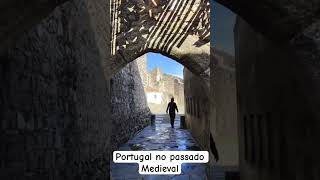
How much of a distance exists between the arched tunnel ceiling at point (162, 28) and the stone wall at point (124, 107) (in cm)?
114

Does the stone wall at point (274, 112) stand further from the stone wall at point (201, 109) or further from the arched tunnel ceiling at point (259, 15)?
the stone wall at point (201, 109)

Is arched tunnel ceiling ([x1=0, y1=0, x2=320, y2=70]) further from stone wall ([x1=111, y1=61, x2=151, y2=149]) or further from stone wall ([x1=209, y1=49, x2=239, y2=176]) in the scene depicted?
stone wall ([x1=111, y1=61, x2=151, y2=149])

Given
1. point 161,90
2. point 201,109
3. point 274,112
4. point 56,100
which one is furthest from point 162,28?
point 161,90

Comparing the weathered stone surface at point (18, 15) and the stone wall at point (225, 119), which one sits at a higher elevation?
the weathered stone surface at point (18, 15)

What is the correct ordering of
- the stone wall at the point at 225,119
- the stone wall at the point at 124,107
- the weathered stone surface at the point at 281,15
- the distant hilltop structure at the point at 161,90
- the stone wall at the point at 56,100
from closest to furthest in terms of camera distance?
1. the weathered stone surface at the point at 281,15
2. the stone wall at the point at 56,100
3. the stone wall at the point at 225,119
4. the stone wall at the point at 124,107
5. the distant hilltop structure at the point at 161,90

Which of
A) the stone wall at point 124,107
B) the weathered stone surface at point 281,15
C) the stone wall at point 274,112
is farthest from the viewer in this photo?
the stone wall at point 124,107

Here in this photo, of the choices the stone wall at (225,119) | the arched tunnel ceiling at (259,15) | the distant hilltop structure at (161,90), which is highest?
the distant hilltop structure at (161,90)

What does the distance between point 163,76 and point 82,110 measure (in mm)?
28609

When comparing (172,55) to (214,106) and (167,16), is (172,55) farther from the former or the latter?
(214,106)

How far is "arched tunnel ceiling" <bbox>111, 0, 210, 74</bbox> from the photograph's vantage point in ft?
27.5

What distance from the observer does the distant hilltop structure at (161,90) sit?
30.5m

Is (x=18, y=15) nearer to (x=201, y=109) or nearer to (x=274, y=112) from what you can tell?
(x=274, y=112)

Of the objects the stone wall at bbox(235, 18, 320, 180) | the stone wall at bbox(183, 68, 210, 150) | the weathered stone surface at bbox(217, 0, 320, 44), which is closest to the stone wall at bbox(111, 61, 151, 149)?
the stone wall at bbox(183, 68, 210, 150)

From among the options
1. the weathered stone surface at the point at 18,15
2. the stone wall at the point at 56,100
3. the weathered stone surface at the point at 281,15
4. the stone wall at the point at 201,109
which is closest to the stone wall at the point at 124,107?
the stone wall at the point at 201,109
